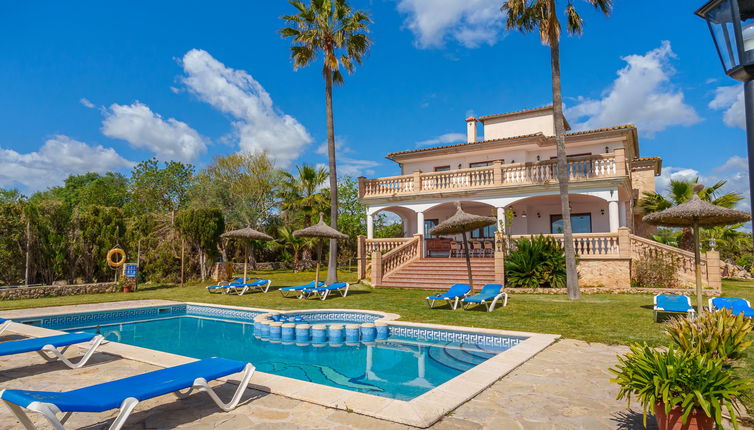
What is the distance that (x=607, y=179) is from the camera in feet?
60.6

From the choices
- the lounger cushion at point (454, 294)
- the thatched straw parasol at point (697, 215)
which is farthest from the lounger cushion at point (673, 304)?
the lounger cushion at point (454, 294)

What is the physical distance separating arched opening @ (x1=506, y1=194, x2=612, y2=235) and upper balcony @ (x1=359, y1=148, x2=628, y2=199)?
4.93 ft

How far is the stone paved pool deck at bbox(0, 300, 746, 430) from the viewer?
3.93 meters

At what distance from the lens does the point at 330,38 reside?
19.7 metres

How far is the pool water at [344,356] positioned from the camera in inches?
266

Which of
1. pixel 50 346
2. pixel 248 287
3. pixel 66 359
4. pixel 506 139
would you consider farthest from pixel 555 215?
pixel 50 346

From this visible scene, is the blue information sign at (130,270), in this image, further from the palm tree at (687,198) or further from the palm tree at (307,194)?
the palm tree at (687,198)

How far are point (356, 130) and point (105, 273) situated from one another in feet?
62.2

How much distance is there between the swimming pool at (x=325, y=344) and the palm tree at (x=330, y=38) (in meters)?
8.03

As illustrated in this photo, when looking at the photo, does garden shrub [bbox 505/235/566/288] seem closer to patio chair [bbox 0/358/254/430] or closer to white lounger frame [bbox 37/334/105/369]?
patio chair [bbox 0/358/254/430]

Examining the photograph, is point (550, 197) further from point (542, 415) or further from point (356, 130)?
point (542, 415)

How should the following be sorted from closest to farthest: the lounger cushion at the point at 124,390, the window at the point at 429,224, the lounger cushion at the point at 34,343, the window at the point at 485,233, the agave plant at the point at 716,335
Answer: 1. the lounger cushion at the point at 124,390
2. the agave plant at the point at 716,335
3. the lounger cushion at the point at 34,343
4. the window at the point at 485,233
5. the window at the point at 429,224

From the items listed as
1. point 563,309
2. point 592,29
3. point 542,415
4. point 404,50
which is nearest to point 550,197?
point 592,29

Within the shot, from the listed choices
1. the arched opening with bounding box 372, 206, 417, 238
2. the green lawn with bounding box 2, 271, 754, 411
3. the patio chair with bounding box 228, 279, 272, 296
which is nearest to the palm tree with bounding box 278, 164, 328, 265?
the arched opening with bounding box 372, 206, 417, 238
